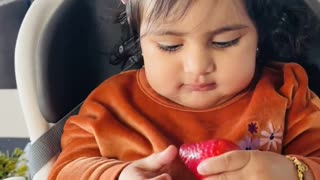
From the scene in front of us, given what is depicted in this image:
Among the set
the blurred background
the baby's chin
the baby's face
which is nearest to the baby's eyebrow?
the baby's face

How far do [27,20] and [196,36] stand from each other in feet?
1.05

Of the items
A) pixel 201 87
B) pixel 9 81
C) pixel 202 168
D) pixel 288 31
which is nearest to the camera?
pixel 202 168

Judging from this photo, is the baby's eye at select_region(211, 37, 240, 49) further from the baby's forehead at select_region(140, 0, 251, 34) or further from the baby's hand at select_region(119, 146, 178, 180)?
the baby's hand at select_region(119, 146, 178, 180)

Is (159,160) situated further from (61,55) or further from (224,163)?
(61,55)

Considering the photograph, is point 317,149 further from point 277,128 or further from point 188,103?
point 188,103

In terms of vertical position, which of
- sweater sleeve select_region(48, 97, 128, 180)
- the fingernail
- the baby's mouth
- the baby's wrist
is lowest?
the baby's wrist

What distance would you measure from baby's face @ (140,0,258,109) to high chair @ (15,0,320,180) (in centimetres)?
15

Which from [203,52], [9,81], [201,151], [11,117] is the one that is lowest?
[11,117]

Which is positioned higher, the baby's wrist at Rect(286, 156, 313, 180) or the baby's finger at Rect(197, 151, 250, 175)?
the baby's finger at Rect(197, 151, 250, 175)

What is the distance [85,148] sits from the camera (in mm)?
946

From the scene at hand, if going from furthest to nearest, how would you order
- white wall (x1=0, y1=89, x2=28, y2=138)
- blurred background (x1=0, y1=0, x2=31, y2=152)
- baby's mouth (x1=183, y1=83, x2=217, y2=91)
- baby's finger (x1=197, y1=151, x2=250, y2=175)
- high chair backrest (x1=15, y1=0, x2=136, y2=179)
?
Result: white wall (x1=0, y1=89, x2=28, y2=138)
blurred background (x1=0, y1=0, x2=31, y2=152)
high chair backrest (x1=15, y1=0, x2=136, y2=179)
baby's mouth (x1=183, y1=83, x2=217, y2=91)
baby's finger (x1=197, y1=151, x2=250, y2=175)

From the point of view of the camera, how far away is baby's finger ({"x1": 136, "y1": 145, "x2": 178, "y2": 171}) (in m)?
0.80

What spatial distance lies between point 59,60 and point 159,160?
296mm

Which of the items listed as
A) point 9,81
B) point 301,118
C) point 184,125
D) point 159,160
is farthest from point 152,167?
point 9,81
